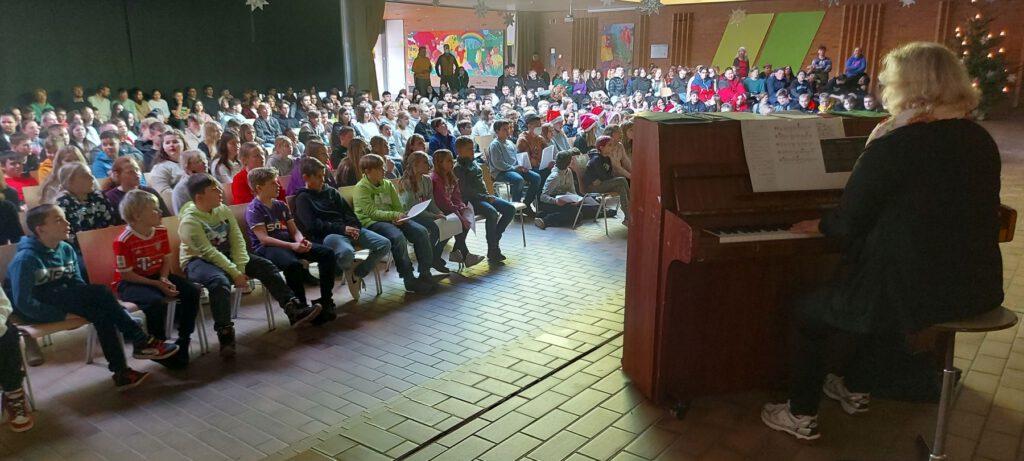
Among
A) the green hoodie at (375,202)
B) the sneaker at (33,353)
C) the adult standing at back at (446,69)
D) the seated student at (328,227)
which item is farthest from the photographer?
Result: the adult standing at back at (446,69)

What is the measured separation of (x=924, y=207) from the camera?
2.56 meters

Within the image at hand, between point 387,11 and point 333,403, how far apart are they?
22.2 m

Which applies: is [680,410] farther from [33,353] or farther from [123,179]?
[123,179]

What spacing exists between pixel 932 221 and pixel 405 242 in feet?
12.9

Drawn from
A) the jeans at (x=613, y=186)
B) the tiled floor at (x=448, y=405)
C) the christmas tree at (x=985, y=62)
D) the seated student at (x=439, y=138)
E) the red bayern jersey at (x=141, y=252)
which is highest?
the christmas tree at (x=985, y=62)

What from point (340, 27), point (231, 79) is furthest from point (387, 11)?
point (231, 79)

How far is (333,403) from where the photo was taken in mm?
3654

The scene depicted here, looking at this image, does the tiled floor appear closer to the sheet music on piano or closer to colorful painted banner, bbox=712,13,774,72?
the sheet music on piano

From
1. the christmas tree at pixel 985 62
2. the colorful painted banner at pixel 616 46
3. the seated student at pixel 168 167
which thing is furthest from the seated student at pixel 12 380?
the colorful painted banner at pixel 616 46

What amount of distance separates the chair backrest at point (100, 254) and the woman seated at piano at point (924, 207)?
13.6ft

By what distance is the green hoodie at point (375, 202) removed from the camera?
5.68m

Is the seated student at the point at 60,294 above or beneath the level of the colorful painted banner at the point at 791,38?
beneath

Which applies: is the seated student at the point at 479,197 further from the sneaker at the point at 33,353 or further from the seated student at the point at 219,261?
the sneaker at the point at 33,353

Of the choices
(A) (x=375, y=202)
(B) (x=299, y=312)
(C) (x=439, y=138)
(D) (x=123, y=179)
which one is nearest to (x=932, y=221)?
(B) (x=299, y=312)
